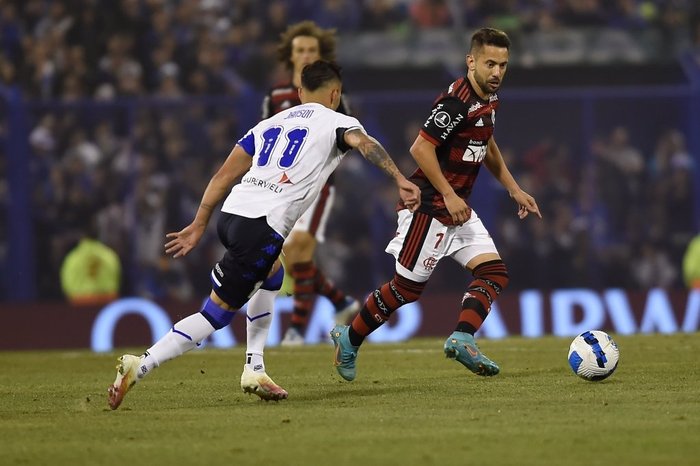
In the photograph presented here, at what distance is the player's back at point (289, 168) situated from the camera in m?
7.46

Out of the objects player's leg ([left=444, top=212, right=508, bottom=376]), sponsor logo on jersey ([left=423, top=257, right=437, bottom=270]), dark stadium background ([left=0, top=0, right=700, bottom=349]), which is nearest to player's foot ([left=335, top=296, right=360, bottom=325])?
dark stadium background ([left=0, top=0, right=700, bottom=349])

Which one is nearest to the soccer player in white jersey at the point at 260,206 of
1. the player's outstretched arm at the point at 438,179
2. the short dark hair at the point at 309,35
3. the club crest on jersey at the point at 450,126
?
the player's outstretched arm at the point at 438,179

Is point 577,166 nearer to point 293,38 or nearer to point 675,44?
point 675,44

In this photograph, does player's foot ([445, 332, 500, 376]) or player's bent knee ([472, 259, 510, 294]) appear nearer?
player's foot ([445, 332, 500, 376])

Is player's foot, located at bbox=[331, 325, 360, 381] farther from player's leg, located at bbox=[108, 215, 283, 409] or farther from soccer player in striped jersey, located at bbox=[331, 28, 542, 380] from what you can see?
player's leg, located at bbox=[108, 215, 283, 409]

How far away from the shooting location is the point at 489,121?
27.8ft

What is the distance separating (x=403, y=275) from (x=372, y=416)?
71.2 inches

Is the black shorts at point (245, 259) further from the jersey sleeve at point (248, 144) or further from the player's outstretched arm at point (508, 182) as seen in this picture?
the player's outstretched arm at point (508, 182)

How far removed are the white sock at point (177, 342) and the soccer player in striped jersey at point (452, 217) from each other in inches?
56.1

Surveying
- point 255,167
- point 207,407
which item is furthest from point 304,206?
point 207,407

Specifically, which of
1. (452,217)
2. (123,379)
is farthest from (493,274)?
(123,379)

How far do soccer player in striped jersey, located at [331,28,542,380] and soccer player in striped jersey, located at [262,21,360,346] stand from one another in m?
2.94

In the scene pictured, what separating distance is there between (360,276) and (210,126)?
2.74 meters

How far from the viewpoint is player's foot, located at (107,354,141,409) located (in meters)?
7.17
